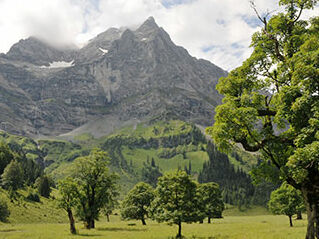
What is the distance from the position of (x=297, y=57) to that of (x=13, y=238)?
42.7m

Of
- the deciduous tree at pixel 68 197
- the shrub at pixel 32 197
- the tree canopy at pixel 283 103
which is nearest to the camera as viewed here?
the tree canopy at pixel 283 103

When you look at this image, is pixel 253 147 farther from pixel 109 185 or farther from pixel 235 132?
pixel 109 185

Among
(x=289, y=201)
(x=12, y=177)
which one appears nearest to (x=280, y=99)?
(x=289, y=201)

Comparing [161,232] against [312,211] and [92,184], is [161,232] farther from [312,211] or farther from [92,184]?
[312,211]

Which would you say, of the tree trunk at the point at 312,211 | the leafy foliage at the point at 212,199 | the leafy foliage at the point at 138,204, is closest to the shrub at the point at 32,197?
the leafy foliage at the point at 138,204

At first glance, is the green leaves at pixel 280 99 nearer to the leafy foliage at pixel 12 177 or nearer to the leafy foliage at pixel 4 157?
the leafy foliage at pixel 12 177

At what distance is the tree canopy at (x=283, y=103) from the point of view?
16047 millimetres

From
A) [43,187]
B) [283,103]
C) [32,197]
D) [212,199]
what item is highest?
[283,103]

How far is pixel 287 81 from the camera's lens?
19.9 meters

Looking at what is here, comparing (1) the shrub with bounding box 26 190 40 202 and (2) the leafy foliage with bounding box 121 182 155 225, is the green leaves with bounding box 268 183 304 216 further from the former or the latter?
(1) the shrub with bounding box 26 190 40 202

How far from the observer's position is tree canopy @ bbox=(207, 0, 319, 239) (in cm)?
1605

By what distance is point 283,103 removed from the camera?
1795cm

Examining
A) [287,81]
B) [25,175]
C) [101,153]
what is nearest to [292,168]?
[287,81]

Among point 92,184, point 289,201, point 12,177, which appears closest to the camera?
point 92,184
